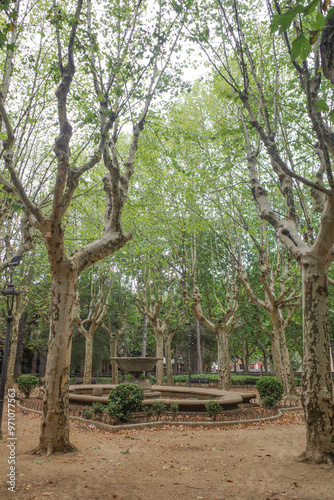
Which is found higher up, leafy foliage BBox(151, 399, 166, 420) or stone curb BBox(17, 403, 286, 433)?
leafy foliage BBox(151, 399, 166, 420)

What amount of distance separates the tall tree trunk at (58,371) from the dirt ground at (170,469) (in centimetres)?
28

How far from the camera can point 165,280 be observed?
21.3m

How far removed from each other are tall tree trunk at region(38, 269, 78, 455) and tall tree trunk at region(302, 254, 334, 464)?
3.99 m

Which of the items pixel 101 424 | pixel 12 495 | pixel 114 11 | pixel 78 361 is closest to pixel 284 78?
pixel 114 11

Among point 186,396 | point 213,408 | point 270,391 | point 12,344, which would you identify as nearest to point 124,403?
point 213,408

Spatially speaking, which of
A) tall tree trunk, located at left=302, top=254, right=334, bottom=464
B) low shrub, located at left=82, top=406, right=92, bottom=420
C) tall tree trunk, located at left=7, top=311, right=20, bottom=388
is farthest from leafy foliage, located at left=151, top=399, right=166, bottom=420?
tall tree trunk, located at left=7, top=311, right=20, bottom=388

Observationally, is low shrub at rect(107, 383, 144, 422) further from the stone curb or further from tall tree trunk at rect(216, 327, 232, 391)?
tall tree trunk at rect(216, 327, 232, 391)

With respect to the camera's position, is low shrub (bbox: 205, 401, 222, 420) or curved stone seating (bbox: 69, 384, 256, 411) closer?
low shrub (bbox: 205, 401, 222, 420)

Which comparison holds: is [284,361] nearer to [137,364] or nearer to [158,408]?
[137,364]

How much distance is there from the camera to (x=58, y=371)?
591 centimetres

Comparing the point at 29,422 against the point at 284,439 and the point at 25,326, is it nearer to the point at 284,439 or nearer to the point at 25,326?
the point at 284,439

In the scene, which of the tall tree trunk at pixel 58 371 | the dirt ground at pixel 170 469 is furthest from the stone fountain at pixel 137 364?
the tall tree trunk at pixel 58 371

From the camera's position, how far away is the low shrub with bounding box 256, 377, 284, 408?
11547 millimetres

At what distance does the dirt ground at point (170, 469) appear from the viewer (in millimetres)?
4285
